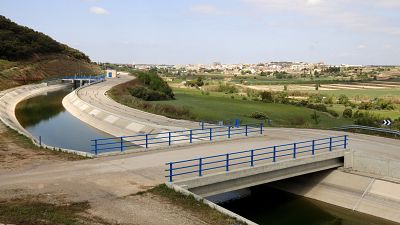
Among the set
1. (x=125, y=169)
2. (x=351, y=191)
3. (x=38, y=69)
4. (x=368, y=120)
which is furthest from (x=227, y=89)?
(x=125, y=169)

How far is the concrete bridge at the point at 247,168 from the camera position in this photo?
1716 cm

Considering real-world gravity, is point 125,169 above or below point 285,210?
above

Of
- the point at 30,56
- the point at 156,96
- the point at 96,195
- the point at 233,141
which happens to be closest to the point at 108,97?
the point at 156,96

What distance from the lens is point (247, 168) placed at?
1852 cm

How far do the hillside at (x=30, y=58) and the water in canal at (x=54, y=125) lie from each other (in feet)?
70.9

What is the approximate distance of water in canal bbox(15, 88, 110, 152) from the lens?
3594 cm

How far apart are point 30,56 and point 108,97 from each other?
58469mm

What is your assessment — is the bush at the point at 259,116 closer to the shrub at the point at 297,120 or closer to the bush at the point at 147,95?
the shrub at the point at 297,120

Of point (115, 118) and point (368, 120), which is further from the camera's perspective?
point (368, 120)

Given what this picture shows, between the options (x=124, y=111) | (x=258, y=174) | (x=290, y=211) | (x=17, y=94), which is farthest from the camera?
(x=17, y=94)

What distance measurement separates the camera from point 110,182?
53.7 feet

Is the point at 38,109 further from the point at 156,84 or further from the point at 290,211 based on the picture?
the point at 290,211

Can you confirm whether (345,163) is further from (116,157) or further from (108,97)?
(108,97)

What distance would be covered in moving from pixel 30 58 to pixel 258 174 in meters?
106
